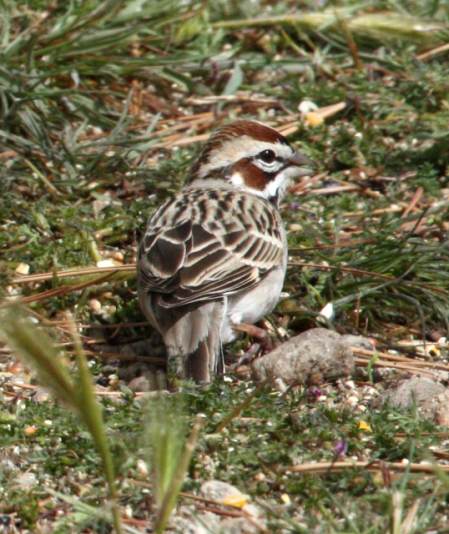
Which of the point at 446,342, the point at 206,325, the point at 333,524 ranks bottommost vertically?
the point at 446,342

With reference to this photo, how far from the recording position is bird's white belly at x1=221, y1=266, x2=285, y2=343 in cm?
479

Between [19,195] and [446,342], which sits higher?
[19,195]

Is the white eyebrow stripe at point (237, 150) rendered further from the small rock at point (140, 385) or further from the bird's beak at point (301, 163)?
the small rock at point (140, 385)

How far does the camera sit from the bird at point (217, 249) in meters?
4.52

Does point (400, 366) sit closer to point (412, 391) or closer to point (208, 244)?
point (412, 391)

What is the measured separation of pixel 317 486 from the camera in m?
3.62

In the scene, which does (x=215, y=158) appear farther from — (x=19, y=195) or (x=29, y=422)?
(x=29, y=422)

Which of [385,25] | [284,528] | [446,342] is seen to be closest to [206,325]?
[446,342]

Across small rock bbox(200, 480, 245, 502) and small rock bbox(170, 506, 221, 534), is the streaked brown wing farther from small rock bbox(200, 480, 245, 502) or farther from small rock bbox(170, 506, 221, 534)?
small rock bbox(170, 506, 221, 534)

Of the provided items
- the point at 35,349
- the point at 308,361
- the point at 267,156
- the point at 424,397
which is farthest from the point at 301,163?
the point at 35,349

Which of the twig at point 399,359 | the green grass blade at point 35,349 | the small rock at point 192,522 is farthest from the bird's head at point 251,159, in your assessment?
the green grass blade at point 35,349

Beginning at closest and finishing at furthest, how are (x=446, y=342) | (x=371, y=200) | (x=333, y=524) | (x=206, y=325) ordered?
(x=333, y=524), (x=206, y=325), (x=446, y=342), (x=371, y=200)

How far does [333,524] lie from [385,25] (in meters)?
3.85

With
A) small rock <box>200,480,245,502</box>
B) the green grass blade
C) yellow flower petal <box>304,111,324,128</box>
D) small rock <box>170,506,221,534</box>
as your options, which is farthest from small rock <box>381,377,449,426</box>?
yellow flower petal <box>304,111,324,128</box>
